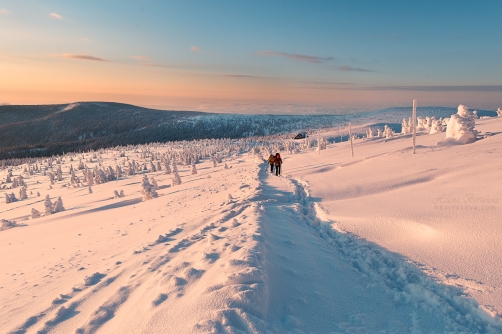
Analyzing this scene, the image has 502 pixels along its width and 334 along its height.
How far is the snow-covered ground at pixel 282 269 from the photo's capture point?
4.62 m

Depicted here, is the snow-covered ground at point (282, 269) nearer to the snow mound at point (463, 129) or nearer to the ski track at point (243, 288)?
the ski track at point (243, 288)

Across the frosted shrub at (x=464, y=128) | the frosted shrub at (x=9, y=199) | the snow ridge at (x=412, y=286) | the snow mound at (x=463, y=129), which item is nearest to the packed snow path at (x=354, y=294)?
the snow ridge at (x=412, y=286)

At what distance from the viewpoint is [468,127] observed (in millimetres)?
27438

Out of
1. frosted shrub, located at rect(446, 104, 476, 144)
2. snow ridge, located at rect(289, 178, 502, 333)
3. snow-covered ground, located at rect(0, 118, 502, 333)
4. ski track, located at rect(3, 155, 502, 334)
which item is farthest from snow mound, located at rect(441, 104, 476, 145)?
ski track, located at rect(3, 155, 502, 334)

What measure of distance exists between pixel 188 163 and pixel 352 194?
49.1 metres

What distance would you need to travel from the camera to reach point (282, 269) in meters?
6.05

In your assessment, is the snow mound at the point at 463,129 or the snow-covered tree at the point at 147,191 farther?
the snow mound at the point at 463,129

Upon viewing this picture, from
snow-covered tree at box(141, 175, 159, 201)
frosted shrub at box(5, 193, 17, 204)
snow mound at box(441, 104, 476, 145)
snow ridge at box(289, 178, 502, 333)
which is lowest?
frosted shrub at box(5, 193, 17, 204)

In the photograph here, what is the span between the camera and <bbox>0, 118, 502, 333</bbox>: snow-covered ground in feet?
15.1

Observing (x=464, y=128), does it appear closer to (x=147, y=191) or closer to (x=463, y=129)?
(x=463, y=129)

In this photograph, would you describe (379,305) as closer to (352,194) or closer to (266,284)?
(266,284)

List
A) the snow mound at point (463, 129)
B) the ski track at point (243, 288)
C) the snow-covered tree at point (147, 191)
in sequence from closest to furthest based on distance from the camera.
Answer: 1. the ski track at point (243, 288)
2. the snow-covered tree at point (147, 191)
3. the snow mound at point (463, 129)

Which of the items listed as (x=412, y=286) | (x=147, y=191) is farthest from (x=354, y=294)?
(x=147, y=191)

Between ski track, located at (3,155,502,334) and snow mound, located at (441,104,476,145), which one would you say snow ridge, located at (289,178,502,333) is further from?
snow mound, located at (441,104,476,145)
